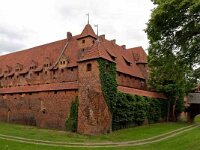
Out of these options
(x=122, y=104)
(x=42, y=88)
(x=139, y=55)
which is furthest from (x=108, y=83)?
(x=139, y=55)

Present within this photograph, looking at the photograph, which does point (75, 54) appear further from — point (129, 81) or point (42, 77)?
point (129, 81)

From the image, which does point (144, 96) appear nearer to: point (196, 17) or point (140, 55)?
point (140, 55)

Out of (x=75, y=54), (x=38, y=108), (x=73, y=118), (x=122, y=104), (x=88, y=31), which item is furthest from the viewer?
(x=75, y=54)

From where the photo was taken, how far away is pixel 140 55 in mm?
53406

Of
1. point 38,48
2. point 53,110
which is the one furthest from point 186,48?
point 38,48

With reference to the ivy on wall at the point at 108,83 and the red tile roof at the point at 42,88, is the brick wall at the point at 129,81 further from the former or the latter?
the red tile roof at the point at 42,88

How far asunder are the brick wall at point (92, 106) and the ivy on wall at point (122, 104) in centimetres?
73

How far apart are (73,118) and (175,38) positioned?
19.1 m

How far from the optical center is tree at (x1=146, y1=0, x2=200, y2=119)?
18.1 m

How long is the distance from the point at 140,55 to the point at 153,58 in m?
31.4

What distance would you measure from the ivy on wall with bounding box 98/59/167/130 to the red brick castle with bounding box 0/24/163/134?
0.75 m

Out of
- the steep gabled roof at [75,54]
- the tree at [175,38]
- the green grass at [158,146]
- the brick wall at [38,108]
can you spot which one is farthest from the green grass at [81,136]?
the tree at [175,38]

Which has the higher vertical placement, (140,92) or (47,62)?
(47,62)

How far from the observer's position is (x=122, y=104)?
36.7 m
